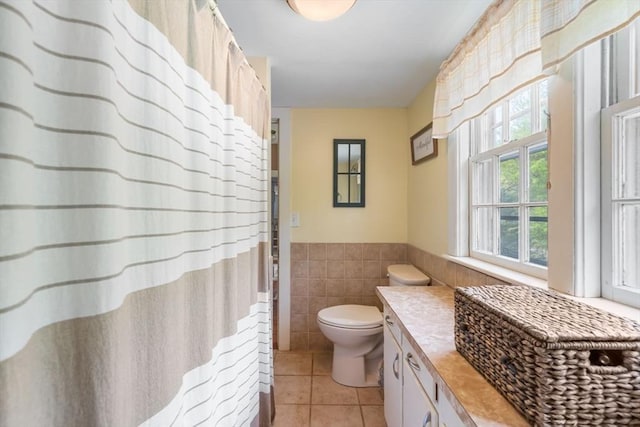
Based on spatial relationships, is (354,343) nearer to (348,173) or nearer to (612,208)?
(348,173)

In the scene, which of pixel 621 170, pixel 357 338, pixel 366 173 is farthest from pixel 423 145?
pixel 357 338

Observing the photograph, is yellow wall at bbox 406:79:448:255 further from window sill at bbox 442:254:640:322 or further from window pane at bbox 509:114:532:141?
window pane at bbox 509:114:532:141

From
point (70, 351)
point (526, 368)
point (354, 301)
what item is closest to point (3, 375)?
point (70, 351)

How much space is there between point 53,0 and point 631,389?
4.07 ft

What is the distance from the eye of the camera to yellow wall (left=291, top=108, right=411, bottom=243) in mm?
2621

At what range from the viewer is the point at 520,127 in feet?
4.30

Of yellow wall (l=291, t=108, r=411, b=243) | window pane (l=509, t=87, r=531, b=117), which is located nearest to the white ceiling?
yellow wall (l=291, t=108, r=411, b=243)

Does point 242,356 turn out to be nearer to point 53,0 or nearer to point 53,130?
point 53,130

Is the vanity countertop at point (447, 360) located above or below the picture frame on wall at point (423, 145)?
below

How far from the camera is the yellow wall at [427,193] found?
6.24ft

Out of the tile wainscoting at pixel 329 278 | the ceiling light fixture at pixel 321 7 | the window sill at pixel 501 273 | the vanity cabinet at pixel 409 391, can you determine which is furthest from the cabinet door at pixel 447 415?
the tile wainscoting at pixel 329 278

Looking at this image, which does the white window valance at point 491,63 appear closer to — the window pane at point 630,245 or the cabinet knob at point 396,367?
the window pane at point 630,245

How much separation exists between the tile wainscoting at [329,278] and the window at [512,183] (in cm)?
102

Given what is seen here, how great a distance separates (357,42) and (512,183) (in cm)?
114
